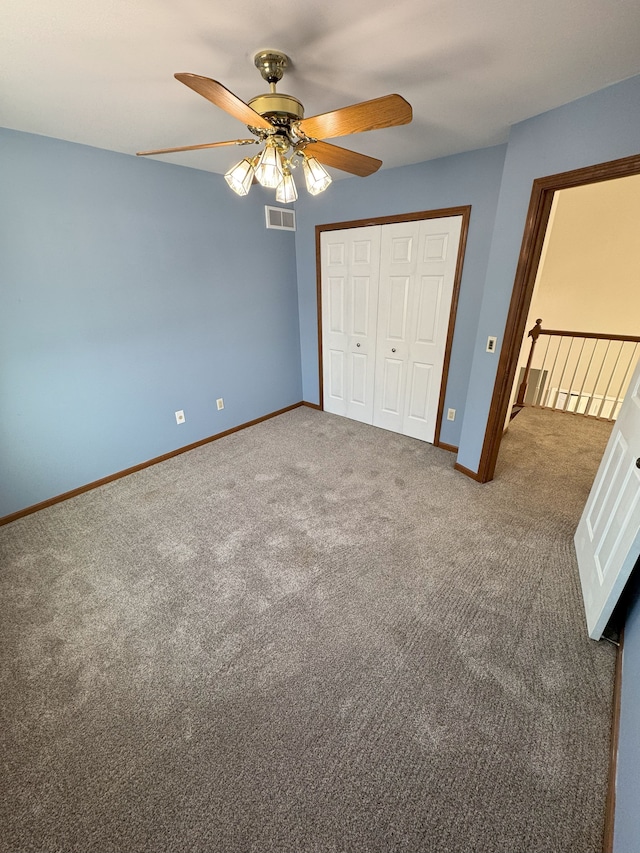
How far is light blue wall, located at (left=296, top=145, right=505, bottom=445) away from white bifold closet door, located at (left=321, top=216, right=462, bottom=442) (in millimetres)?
124

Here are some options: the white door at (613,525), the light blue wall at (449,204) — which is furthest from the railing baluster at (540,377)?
the white door at (613,525)

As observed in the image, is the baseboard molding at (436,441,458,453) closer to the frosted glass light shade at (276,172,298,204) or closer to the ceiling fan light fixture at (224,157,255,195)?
the frosted glass light shade at (276,172,298,204)

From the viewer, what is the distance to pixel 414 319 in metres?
3.13

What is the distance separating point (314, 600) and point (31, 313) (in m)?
2.56

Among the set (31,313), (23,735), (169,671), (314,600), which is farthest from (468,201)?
(23,735)

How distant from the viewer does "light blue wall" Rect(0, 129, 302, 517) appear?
2164mm

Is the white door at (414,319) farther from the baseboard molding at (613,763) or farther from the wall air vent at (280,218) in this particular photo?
the baseboard molding at (613,763)

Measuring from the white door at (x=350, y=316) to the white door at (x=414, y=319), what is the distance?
→ 12cm

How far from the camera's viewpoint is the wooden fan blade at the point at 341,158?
4.72ft

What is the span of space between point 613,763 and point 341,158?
8.52 feet

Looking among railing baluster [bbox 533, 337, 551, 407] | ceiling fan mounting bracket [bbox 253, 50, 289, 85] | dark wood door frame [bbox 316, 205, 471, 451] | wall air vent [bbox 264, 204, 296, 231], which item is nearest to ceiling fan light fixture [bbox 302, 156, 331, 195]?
ceiling fan mounting bracket [bbox 253, 50, 289, 85]

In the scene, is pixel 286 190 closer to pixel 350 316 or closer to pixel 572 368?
pixel 350 316

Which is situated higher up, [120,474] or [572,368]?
[572,368]

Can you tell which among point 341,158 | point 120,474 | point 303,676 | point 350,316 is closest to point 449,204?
point 350,316
